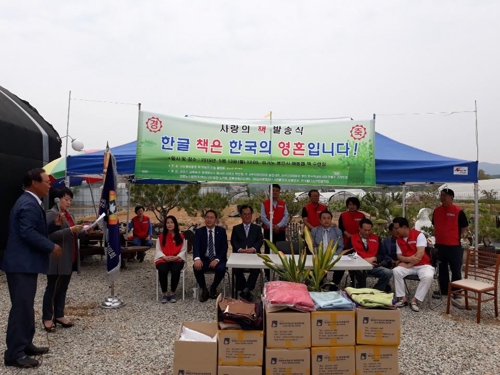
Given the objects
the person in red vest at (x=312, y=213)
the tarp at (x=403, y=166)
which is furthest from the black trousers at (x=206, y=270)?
the person in red vest at (x=312, y=213)

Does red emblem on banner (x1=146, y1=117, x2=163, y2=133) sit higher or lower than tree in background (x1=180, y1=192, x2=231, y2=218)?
higher

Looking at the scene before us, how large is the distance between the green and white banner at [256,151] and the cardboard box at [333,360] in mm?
2824

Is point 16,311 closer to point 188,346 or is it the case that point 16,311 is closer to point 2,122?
point 188,346

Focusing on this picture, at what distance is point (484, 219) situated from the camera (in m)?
9.22

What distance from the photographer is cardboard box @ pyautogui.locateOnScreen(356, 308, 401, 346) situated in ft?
8.29

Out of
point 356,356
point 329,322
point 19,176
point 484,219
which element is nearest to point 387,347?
point 356,356

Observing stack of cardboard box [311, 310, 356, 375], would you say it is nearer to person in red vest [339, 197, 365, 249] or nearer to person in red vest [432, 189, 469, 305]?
person in red vest [432, 189, 469, 305]

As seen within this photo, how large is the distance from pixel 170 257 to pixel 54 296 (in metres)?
1.55

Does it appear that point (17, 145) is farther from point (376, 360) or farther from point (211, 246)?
point (376, 360)

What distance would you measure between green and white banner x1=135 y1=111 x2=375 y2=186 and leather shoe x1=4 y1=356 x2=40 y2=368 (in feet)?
8.30

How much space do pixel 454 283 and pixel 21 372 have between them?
4291 mm

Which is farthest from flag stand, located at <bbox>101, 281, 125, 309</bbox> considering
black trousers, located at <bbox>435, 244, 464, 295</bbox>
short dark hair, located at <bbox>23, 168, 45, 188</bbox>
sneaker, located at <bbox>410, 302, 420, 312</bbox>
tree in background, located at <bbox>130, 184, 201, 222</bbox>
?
tree in background, located at <bbox>130, 184, 201, 222</bbox>

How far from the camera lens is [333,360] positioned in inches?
98.7

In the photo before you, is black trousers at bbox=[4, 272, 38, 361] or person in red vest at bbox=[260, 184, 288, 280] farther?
person in red vest at bbox=[260, 184, 288, 280]
